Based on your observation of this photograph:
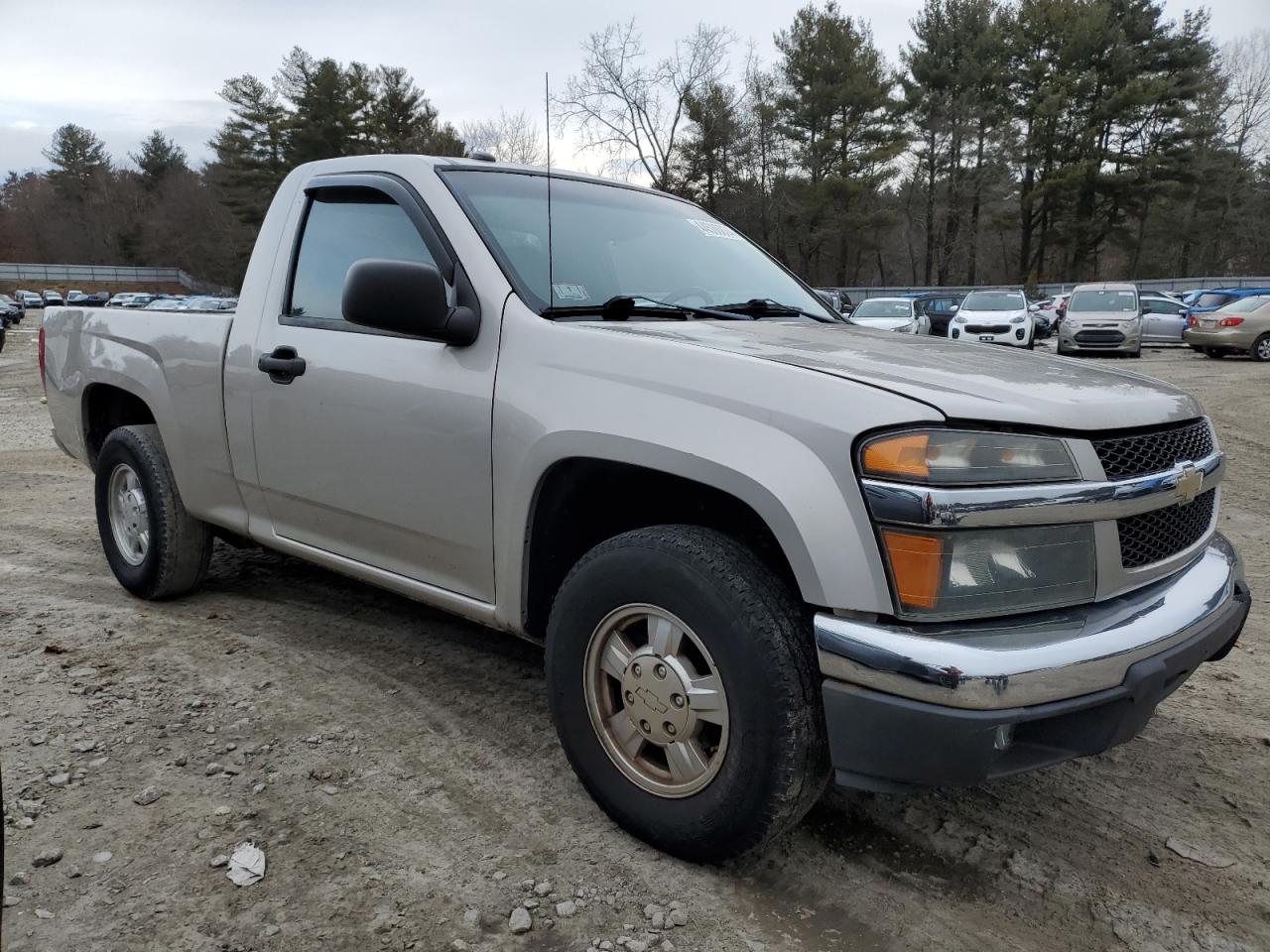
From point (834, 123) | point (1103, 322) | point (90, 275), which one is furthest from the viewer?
point (90, 275)

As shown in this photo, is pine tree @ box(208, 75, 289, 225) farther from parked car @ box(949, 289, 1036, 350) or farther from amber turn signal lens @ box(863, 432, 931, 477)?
amber turn signal lens @ box(863, 432, 931, 477)

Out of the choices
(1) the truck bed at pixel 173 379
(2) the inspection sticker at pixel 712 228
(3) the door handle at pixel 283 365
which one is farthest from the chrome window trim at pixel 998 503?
(1) the truck bed at pixel 173 379

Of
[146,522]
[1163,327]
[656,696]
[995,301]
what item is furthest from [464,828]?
[1163,327]

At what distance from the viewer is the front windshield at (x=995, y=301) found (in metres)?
22.2

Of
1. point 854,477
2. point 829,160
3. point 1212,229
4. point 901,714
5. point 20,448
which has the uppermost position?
point 829,160

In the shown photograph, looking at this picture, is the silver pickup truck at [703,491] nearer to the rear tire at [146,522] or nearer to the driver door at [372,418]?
the driver door at [372,418]

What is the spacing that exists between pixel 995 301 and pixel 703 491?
73.2ft

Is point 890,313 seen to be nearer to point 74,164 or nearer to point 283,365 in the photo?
point 283,365

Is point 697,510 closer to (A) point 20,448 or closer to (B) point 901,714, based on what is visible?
(B) point 901,714

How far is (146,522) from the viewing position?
167 inches

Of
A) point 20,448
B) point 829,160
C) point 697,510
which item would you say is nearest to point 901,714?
point 697,510

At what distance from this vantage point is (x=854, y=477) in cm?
193

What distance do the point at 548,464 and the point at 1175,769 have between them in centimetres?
215

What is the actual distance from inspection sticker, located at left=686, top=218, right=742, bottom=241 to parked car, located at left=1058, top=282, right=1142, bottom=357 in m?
19.2
